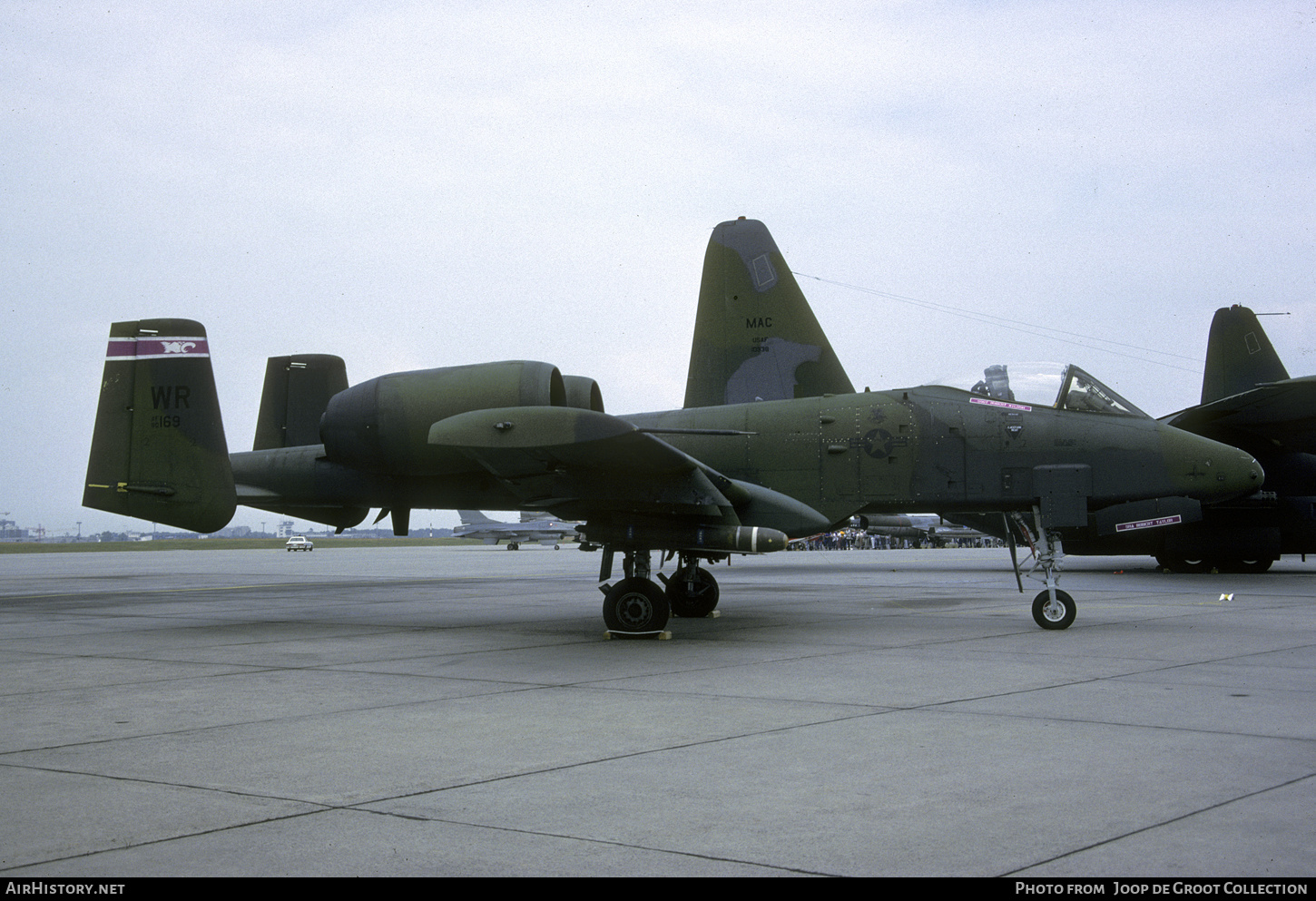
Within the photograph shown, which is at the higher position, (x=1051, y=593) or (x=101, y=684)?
(x=1051, y=593)

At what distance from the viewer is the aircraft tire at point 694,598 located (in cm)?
1280

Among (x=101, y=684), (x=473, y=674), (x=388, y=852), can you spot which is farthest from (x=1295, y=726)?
(x=101, y=684)

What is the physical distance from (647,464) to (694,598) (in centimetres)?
357

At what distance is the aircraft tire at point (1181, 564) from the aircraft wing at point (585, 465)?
1492cm

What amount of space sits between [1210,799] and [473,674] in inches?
204

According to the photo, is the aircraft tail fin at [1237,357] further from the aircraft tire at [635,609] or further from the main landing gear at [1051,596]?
the aircraft tire at [635,609]

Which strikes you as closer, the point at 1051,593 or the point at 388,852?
the point at 388,852

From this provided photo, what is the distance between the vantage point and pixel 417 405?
10828 millimetres

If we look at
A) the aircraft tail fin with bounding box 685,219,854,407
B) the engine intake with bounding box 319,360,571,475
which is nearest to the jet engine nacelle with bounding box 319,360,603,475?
the engine intake with bounding box 319,360,571,475

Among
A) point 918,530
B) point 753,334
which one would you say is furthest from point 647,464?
point 918,530

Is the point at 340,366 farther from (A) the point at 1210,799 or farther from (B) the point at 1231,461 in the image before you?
(A) the point at 1210,799

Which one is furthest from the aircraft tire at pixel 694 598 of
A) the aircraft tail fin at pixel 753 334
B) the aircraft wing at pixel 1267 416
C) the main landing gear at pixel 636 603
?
the aircraft wing at pixel 1267 416

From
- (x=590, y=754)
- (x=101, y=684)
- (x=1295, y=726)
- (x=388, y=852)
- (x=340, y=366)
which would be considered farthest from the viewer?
(x=340, y=366)
